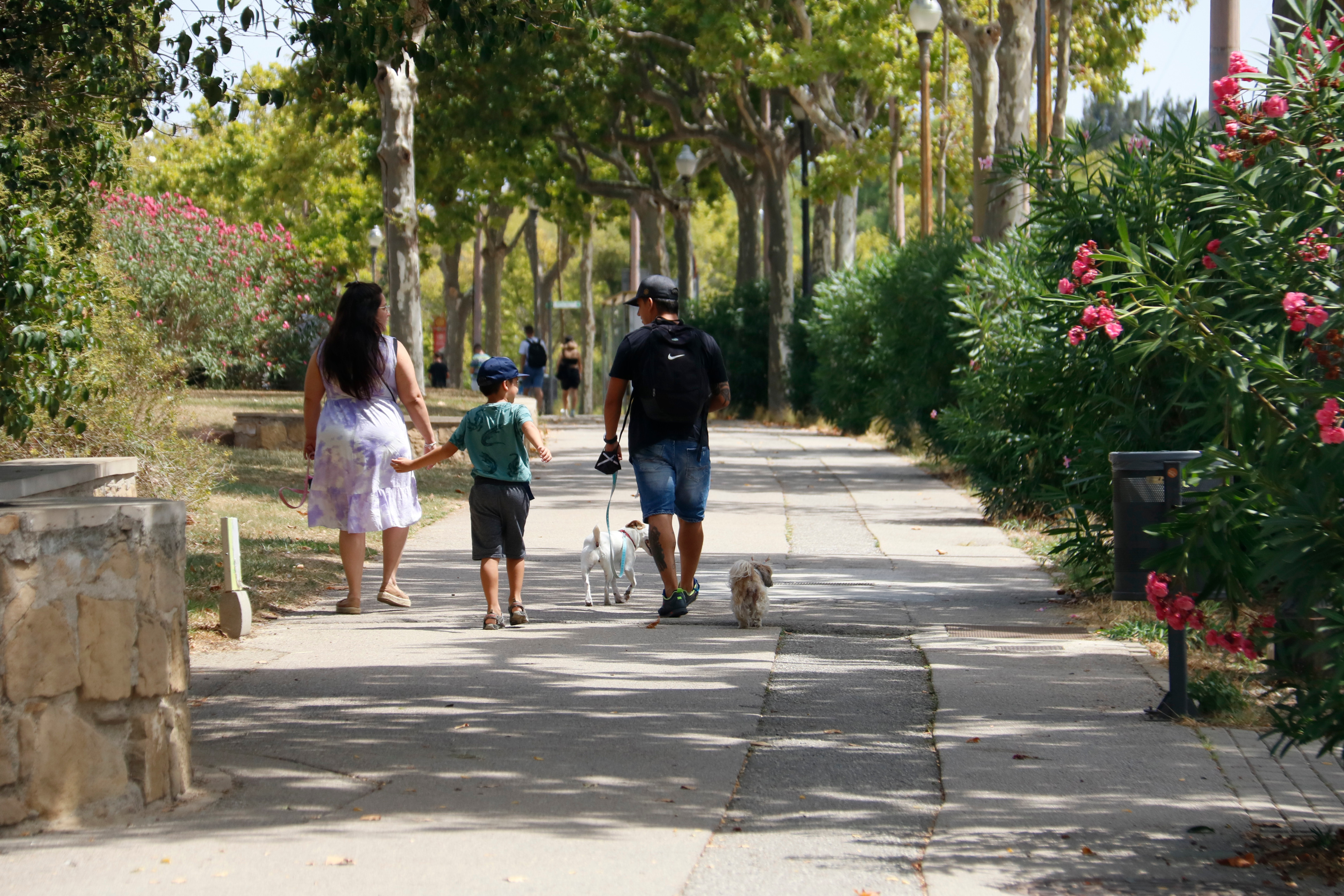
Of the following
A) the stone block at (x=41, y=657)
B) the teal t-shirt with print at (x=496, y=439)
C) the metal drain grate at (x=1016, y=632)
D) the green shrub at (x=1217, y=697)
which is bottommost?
the metal drain grate at (x=1016, y=632)

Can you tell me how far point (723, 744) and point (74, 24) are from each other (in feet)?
17.7

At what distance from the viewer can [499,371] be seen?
764 cm

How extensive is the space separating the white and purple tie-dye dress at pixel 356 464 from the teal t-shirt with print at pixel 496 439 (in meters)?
0.56

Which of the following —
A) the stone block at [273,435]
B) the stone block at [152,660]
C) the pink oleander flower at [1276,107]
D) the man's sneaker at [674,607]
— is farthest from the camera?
the stone block at [273,435]

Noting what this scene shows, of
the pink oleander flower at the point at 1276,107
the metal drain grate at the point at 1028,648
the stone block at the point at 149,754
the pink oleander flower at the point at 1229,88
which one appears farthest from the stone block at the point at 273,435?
the pink oleander flower at the point at 1276,107

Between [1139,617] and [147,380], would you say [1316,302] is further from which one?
[147,380]

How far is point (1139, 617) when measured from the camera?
7953 mm

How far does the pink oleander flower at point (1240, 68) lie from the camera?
199 inches

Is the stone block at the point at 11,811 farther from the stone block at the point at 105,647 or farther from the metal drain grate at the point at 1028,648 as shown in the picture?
the metal drain grate at the point at 1028,648

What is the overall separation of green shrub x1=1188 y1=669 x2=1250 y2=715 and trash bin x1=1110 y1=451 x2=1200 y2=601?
404 mm

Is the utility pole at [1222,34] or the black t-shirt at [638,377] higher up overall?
the utility pole at [1222,34]

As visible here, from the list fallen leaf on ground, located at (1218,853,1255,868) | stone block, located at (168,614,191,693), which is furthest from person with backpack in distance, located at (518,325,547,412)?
fallen leaf on ground, located at (1218,853,1255,868)

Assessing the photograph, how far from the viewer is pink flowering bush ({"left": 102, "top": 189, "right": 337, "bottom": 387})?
76.1ft

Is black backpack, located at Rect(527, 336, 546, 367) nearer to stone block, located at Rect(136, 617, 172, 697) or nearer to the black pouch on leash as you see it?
the black pouch on leash
